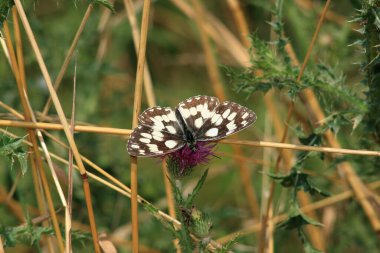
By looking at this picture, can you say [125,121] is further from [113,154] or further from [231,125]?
[231,125]

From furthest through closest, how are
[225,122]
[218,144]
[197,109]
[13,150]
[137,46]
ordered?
[218,144] < [137,46] < [197,109] < [225,122] < [13,150]

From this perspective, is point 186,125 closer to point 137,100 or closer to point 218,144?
point 137,100

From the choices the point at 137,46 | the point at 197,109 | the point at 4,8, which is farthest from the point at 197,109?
the point at 4,8

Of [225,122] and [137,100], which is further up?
[137,100]

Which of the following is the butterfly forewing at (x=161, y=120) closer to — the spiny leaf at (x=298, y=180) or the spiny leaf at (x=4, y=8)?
the spiny leaf at (x=298, y=180)

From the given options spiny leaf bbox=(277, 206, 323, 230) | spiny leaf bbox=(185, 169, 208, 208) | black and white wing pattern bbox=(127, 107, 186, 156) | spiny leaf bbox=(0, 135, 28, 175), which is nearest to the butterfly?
black and white wing pattern bbox=(127, 107, 186, 156)

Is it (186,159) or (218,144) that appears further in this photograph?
(218,144)

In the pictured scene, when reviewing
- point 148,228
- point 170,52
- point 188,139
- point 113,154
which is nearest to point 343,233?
point 148,228
